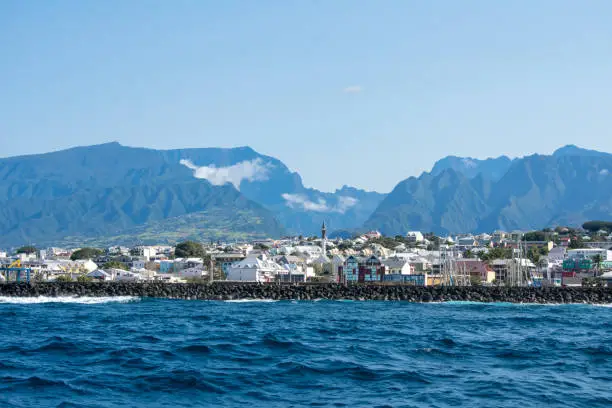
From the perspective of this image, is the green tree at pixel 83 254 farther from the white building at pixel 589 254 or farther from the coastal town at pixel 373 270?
the white building at pixel 589 254

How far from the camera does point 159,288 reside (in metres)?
81.8

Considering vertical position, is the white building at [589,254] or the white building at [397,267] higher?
the white building at [589,254]

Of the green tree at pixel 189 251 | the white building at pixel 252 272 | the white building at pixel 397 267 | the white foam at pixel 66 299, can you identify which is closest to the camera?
the white foam at pixel 66 299

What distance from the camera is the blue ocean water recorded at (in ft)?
69.7

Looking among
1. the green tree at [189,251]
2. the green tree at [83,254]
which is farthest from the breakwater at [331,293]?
the green tree at [83,254]

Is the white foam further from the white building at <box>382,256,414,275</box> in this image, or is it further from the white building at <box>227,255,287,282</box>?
the white building at <box>382,256,414,275</box>

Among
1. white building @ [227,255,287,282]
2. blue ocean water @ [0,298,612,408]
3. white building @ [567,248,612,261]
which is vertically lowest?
blue ocean water @ [0,298,612,408]

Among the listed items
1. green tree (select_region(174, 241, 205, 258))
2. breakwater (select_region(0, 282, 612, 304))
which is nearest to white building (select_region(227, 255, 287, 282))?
breakwater (select_region(0, 282, 612, 304))

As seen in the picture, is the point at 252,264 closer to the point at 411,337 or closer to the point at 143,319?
the point at 143,319

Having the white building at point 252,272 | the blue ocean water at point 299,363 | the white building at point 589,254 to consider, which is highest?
the white building at point 589,254

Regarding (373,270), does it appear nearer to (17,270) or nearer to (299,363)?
(17,270)

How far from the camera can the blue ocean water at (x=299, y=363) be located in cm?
2123

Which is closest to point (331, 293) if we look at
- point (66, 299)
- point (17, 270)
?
point (66, 299)

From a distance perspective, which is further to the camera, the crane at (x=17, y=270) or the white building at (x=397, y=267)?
the white building at (x=397, y=267)
